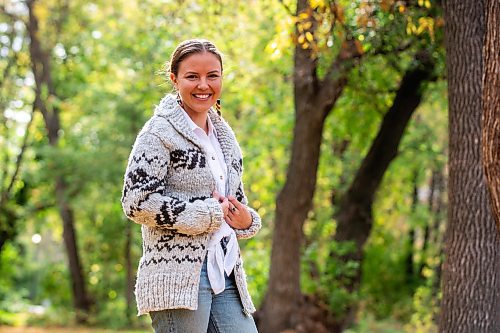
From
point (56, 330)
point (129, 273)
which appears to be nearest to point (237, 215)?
point (56, 330)

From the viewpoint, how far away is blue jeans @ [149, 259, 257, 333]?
134 inches

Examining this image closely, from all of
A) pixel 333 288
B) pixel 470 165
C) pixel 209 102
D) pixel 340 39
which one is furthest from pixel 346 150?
pixel 209 102

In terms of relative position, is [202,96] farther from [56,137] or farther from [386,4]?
[56,137]

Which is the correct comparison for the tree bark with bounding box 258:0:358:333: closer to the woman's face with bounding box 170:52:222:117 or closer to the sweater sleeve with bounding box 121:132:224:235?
the woman's face with bounding box 170:52:222:117

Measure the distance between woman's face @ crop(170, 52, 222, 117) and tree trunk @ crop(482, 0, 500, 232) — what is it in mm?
1255

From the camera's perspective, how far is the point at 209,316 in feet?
11.5

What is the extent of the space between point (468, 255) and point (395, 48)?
12.2 feet

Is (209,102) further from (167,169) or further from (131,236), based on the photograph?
(131,236)

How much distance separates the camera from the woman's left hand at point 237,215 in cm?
359

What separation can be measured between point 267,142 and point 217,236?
9.95 metres

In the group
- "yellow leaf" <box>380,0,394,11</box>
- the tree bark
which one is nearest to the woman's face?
"yellow leaf" <box>380,0,394,11</box>

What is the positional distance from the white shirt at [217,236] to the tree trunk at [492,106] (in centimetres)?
121

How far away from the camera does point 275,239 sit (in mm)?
9672

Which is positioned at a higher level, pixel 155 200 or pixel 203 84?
pixel 203 84
